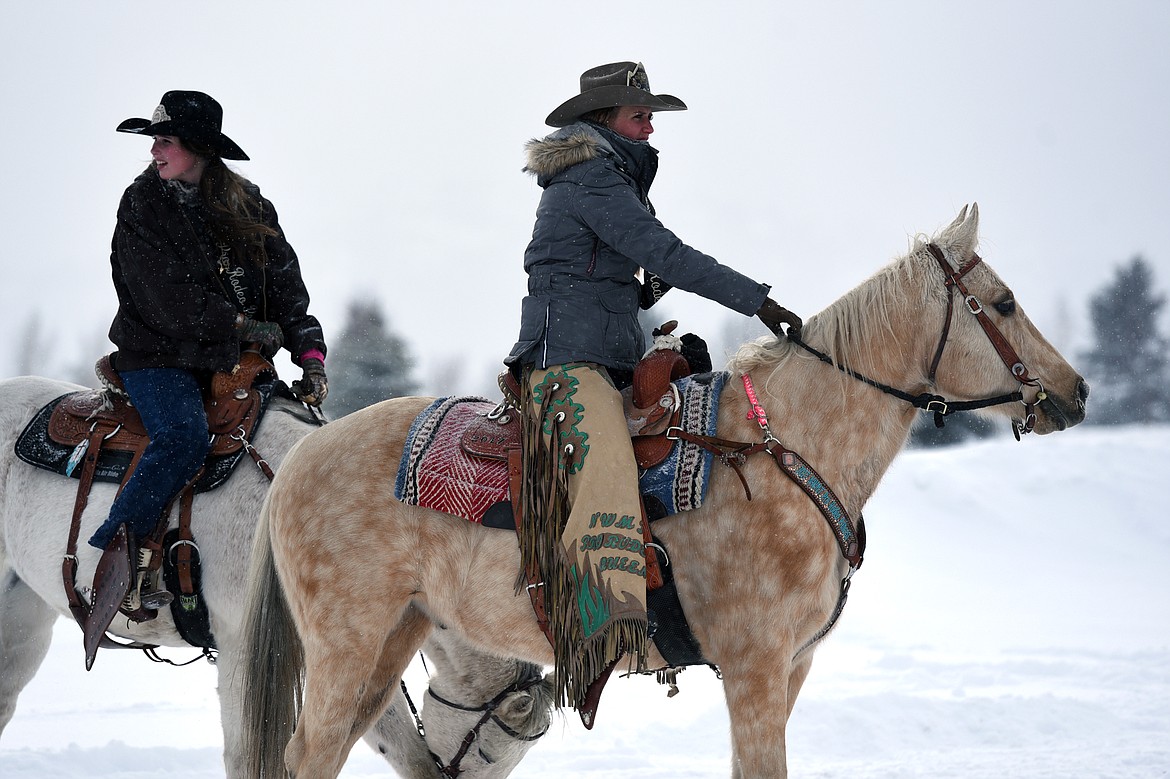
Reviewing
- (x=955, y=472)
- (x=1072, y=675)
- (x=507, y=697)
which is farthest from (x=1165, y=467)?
(x=507, y=697)

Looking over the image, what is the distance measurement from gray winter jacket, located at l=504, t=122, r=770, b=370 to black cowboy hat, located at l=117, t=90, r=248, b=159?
1820mm

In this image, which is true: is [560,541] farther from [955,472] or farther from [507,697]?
[955,472]

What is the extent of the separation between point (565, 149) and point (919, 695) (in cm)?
557

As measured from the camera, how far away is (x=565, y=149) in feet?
10.8

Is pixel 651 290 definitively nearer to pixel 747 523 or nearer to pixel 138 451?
pixel 747 523

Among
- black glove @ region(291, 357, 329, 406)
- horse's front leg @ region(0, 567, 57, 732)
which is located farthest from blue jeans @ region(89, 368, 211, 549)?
horse's front leg @ region(0, 567, 57, 732)

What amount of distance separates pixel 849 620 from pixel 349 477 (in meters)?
9.08

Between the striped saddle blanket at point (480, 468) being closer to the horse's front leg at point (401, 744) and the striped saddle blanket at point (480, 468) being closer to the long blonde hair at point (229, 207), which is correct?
the horse's front leg at point (401, 744)

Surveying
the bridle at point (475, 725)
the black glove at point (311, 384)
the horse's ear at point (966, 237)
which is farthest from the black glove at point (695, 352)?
the black glove at point (311, 384)

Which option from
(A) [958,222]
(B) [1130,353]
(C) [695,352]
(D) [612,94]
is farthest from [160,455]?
(B) [1130,353]

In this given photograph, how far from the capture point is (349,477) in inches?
139

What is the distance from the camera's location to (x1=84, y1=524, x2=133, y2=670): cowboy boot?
13.1ft

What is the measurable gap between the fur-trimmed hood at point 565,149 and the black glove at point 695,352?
77cm

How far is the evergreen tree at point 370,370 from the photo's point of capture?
18031mm
